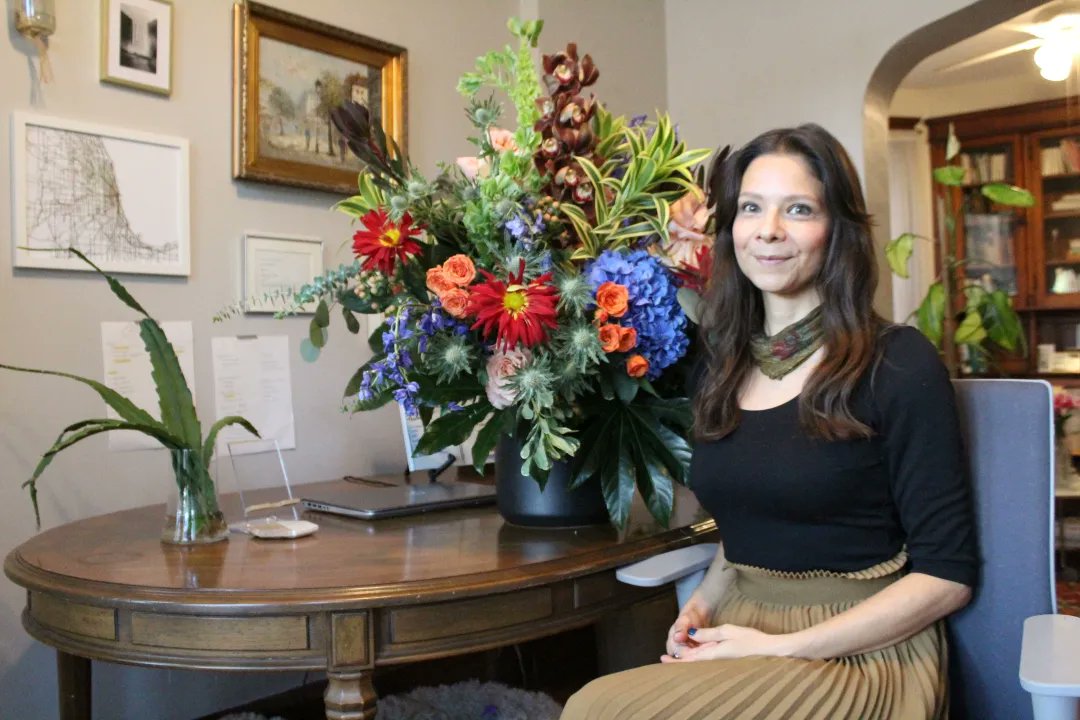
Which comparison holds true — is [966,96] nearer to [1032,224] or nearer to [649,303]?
[1032,224]

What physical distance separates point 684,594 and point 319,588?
57cm

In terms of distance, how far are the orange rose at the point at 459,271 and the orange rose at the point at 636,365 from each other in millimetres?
254

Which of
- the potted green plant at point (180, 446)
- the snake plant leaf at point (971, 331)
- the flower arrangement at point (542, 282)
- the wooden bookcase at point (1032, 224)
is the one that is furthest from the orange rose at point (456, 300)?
the wooden bookcase at point (1032, 224)

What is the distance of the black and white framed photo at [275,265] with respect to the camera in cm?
226

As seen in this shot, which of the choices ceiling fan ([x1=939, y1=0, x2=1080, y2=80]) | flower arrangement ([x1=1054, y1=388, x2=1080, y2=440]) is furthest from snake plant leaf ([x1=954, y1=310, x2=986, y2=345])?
ceiling fan ([x1=939, y1=0, x2=1080, y2=80])

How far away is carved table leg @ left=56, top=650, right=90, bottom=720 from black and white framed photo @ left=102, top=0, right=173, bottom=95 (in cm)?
119

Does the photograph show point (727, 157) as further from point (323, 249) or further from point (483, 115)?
point (323, 249)

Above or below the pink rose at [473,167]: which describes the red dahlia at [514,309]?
below

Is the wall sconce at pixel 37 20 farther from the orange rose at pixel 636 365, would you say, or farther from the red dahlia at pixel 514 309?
the orange rose at pixel 636 365

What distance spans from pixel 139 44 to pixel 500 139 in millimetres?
1086

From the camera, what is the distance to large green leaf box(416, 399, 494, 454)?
1.38 metres

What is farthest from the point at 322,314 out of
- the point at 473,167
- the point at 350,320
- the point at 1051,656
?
the point at 1051,656

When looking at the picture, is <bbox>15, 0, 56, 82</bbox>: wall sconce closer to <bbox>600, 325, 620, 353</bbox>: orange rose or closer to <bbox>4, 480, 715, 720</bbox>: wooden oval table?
<bbox>4, 480, 715, 720</bbox>: wooden oval table

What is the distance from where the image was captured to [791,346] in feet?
4.43
